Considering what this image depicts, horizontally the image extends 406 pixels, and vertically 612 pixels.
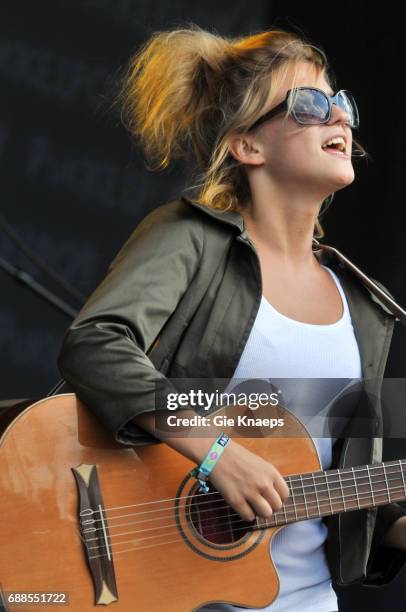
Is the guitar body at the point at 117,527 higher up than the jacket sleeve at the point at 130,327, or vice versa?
the jacket sleeve at the point at 130,327

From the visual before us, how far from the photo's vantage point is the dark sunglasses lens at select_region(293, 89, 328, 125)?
7.45ft

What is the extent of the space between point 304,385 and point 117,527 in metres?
0.56

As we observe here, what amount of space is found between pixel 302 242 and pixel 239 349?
1.30ft

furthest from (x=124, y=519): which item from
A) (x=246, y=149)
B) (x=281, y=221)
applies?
(x=246, y=149)

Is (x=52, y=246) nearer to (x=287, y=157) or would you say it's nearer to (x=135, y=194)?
(x=135, y=194)

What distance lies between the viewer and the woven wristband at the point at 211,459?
1858 millimetres

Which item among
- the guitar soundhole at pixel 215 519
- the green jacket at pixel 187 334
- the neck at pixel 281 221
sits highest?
the neck at pixel 281 221

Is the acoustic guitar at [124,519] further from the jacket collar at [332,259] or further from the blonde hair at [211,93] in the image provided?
the blonde hair at [211,93]

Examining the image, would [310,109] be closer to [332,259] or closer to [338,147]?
[338,147]

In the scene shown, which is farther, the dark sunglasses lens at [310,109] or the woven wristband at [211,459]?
the dark sunglasses lens at [310,109]

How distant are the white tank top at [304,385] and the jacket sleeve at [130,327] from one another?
A: 0.23 meters

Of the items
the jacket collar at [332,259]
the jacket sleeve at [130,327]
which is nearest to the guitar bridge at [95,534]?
the jacket sleeve at [130,327]

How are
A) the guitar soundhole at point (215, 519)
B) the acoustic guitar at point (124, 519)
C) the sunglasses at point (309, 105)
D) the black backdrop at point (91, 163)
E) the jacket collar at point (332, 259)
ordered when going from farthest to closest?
1. the black backdrop at point (91, 163)
2. the sunglasses at point (309, 105)
3. the jacket collar at point (332, 259)
4. the guitar soundhole at point (215, 519)
5. the acoustic guitar at point (124, 519)

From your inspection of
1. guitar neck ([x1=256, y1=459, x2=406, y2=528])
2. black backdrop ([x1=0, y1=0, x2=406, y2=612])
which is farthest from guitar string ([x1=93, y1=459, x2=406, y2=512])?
black backdrop ([x1=0, y1=0, x2=406, y2=612])
